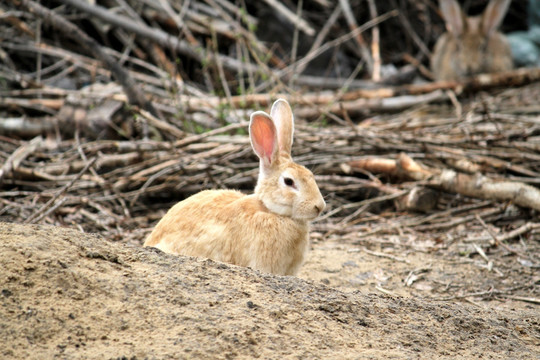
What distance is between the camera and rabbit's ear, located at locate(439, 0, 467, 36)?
9.30 metres

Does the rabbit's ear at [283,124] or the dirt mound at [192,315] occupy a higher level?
the rabbit's ear at [283,124]

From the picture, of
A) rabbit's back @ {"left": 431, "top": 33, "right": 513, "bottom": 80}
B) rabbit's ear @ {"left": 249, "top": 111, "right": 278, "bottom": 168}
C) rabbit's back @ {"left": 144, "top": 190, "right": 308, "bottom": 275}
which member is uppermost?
rabbit's ear @ {"left": 249, "top": 111, "right": 278, "bottom": 168}

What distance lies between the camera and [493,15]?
370 inches

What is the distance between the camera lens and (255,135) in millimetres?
3770

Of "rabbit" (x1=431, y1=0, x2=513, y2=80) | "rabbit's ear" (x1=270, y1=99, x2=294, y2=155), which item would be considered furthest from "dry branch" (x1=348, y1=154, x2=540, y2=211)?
"rabbit" (x1=431, y1=0, x2=513, y2=80)

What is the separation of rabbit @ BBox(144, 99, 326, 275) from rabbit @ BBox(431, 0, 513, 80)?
21.7 feet

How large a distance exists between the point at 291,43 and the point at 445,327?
696 cm

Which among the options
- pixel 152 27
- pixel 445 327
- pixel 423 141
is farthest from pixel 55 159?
pixel 445 327

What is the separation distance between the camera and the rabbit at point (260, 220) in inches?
136

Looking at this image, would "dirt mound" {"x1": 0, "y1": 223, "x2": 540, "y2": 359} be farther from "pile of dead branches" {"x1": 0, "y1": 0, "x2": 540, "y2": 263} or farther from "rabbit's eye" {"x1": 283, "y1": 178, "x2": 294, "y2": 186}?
"pile of dead branches" {"x1": 0, "y1": 0, "x2": 540, "y2": 263}

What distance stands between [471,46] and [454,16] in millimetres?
596

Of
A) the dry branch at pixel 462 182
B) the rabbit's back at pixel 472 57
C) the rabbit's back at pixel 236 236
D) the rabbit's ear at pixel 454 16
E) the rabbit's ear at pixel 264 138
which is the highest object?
the rabbit's ear at pixel 454 16

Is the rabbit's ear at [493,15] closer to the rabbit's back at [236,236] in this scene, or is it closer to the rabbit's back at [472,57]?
the rabbit's back at [472,57]

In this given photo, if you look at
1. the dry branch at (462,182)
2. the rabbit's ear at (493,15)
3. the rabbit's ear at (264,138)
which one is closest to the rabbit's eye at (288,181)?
the rabbit's ear at (264,138)
